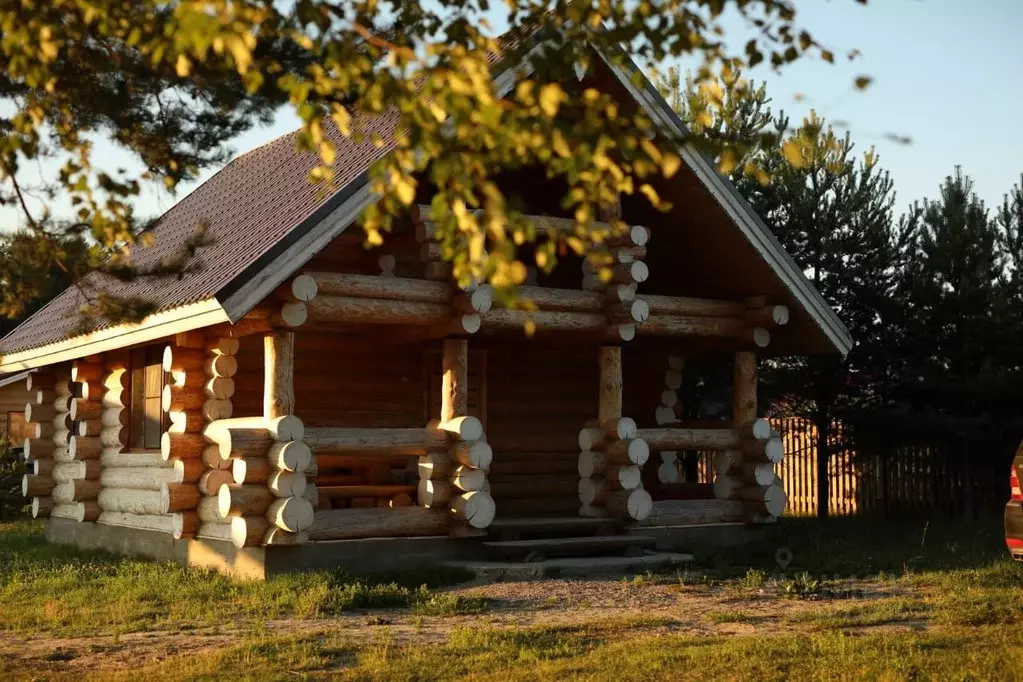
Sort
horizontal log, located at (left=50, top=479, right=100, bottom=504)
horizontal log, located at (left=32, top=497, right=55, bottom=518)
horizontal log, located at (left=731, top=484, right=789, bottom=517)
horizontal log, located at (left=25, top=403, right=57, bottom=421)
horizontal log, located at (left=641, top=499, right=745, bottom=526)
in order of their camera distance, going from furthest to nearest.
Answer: horizontal log, located at (left=25, top=403, right=57, bottom=421) < horizontal log, located at (left=32, top=497, right=55, bottom=518) < horizontal log, located at (left=50, top=479, right=100, bottom=504) < horizontal log, located at (left=731, top=484, right=789, bottom=517) < horizontal log, located at (left=641, top=499, right=745, bottom=526)

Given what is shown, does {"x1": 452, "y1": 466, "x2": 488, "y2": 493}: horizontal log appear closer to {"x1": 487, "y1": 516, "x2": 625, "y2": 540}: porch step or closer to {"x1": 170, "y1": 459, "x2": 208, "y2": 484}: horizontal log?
{"x1": 487, "y1": 516, "x2": 625, "y2": 540}: porch step

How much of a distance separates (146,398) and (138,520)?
162cm

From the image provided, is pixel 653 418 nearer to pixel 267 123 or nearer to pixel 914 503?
pixel 914 503

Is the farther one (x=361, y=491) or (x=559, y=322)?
(x=559, y=322)

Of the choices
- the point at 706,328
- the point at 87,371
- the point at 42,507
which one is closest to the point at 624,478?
the point at 706,328

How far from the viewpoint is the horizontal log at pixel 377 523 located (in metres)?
13.7

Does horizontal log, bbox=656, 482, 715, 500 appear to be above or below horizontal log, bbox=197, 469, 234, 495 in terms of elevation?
below

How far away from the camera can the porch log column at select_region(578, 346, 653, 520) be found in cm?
1552

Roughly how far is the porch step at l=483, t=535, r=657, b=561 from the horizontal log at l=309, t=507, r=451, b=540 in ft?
2.24

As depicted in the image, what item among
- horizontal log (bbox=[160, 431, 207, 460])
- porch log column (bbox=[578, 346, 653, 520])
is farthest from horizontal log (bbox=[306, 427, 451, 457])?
porch log column (bbox=[578, 346, 653, 520])

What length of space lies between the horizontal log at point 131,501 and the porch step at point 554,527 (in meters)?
4.25

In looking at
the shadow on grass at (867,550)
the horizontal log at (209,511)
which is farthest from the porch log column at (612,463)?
the horizontal log at (209,511)

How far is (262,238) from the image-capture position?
1373 centimetres

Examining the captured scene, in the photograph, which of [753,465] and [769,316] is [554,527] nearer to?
[753,465]
